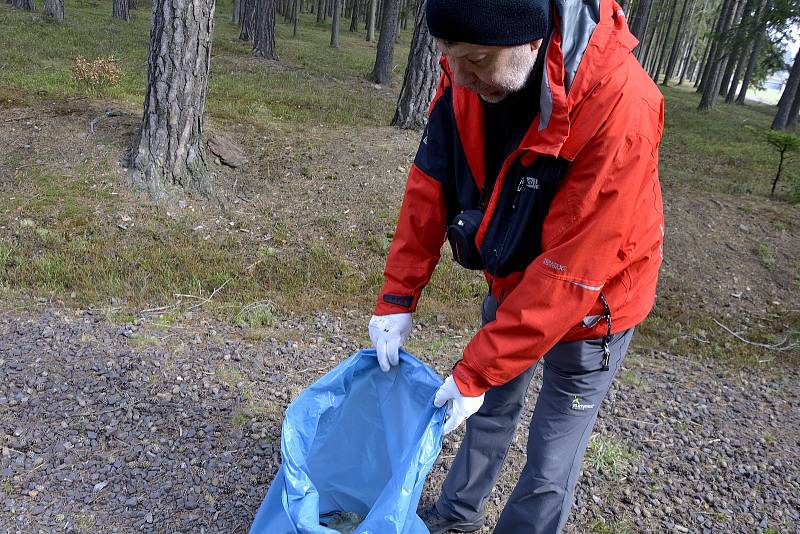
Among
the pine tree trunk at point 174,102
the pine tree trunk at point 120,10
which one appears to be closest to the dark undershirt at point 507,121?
the pine tree trunk at point 174,102

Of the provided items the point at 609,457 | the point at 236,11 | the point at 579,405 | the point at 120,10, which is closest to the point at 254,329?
the point at 609,457

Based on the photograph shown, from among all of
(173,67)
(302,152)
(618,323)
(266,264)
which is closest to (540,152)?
(618,323)

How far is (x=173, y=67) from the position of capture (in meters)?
4.96

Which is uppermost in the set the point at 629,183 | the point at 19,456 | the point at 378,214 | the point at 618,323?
the point at 629,183

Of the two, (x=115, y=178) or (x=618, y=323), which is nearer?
(x=618, y=323)

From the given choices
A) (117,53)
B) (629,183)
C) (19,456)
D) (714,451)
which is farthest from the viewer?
(117,53)

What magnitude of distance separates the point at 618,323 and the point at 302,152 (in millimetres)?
4966

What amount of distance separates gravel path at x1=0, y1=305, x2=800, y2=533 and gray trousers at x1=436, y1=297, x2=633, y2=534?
0.58m

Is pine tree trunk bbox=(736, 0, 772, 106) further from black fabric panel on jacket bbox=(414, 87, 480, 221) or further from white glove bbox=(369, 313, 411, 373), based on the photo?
white glove bbox=(369, 313, 411, 373)

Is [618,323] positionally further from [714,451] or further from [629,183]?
[714,451]

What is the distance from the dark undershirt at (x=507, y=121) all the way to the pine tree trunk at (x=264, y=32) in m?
13.5

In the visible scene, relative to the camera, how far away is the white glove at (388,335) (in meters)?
2.03

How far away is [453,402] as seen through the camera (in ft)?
6.01

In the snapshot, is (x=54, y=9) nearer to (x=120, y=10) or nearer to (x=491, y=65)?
(x=120, y=10)
